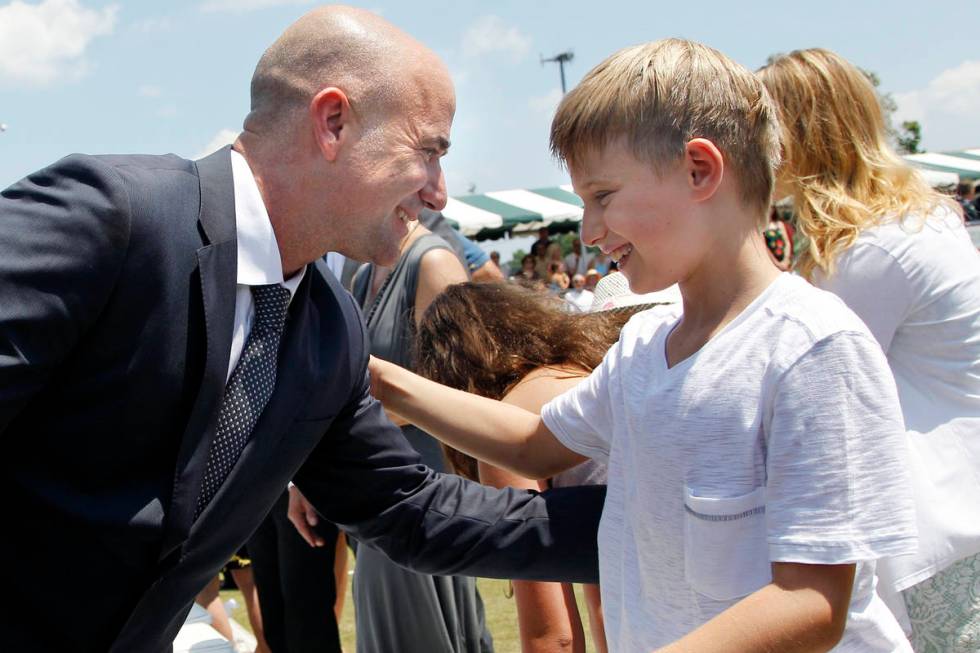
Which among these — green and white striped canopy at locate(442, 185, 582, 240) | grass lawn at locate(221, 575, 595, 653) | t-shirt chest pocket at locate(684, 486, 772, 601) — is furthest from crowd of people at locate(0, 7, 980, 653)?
green and white striped canopy at locate(442, 185, 582, 240)

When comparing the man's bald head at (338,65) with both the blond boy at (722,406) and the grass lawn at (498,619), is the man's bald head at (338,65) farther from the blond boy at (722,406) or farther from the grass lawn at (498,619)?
the grass lawn at (498,619)

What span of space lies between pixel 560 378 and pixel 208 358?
3.23ft

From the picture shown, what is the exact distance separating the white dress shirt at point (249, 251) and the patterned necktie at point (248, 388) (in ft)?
0.05

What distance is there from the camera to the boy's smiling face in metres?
1.43

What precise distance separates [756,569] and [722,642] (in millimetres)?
146

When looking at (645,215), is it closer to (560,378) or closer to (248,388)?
(248,388)

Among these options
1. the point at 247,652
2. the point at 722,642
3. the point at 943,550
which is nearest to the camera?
the point at 722,642

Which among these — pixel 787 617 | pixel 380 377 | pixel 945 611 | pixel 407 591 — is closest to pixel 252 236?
pixel 380 377

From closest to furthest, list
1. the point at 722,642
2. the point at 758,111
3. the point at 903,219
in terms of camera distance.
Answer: the point at 722,642 < the point at 758,111 < the point at 903,219

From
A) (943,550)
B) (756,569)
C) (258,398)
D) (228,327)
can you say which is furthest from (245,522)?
(943,550)

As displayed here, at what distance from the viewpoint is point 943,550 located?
1879 mm

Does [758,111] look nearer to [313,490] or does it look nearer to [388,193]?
[388,193]

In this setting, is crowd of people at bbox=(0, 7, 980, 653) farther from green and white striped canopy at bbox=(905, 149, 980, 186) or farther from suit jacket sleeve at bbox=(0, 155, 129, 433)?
green and white striped canopy at bbox=(905, 149, 980, 186)

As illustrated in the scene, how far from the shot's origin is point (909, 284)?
202 cm
